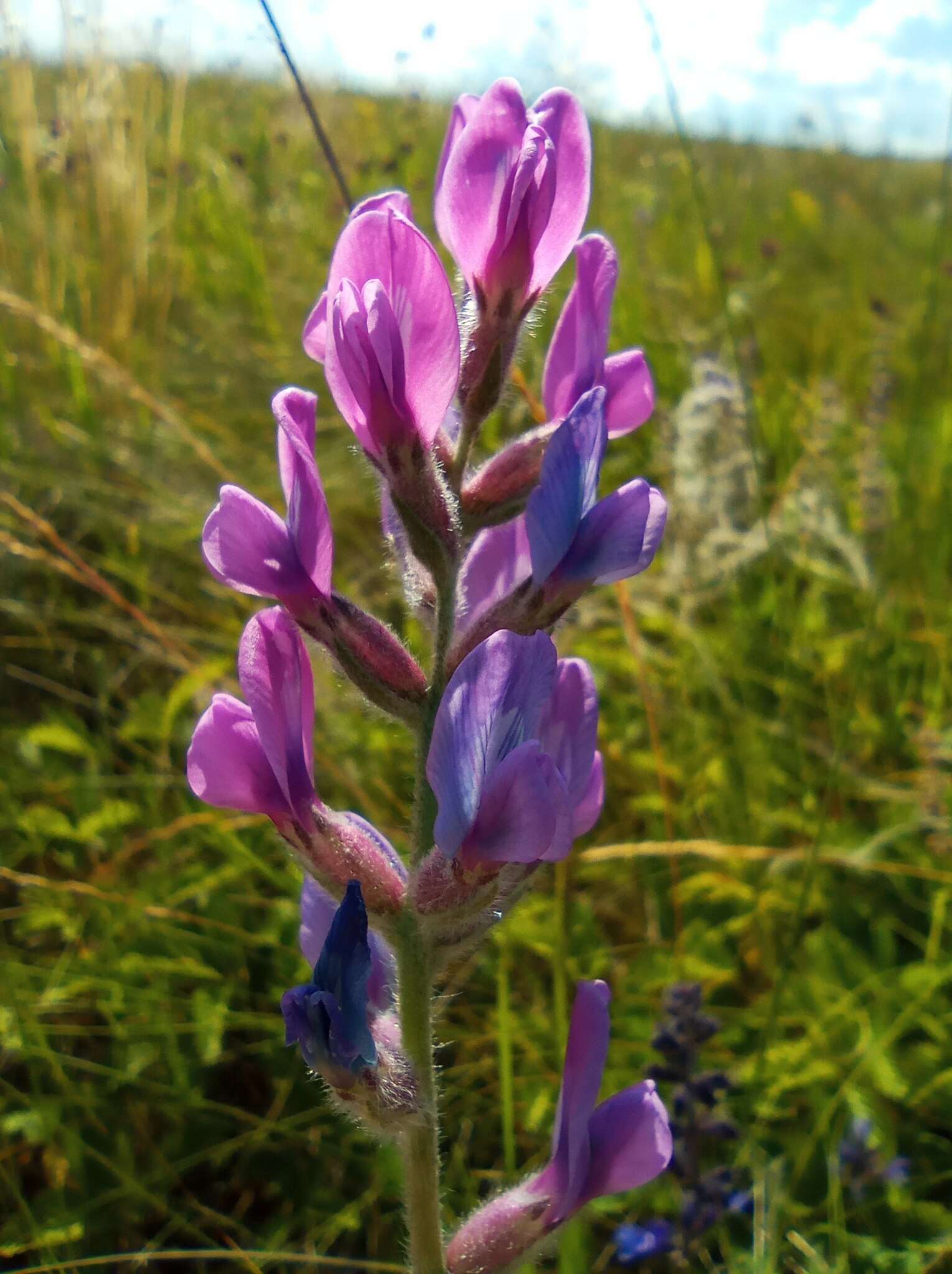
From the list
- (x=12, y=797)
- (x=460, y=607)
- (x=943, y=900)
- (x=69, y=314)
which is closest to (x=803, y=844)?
(x=943, y=900)

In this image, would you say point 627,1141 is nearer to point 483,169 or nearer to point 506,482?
point 506,482

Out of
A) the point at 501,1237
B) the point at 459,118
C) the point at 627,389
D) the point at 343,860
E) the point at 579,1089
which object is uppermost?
the point at 459,118

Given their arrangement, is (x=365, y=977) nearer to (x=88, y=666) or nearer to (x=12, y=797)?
(x=12, y=797)

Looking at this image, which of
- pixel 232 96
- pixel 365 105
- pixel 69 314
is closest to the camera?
pixel 69 314

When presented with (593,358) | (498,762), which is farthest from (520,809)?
(593,358)

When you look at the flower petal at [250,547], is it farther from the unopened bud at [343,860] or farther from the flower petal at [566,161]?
the flower petal at [566,161]

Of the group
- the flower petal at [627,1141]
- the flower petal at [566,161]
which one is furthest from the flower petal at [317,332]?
the flower petal at [627,1141]
